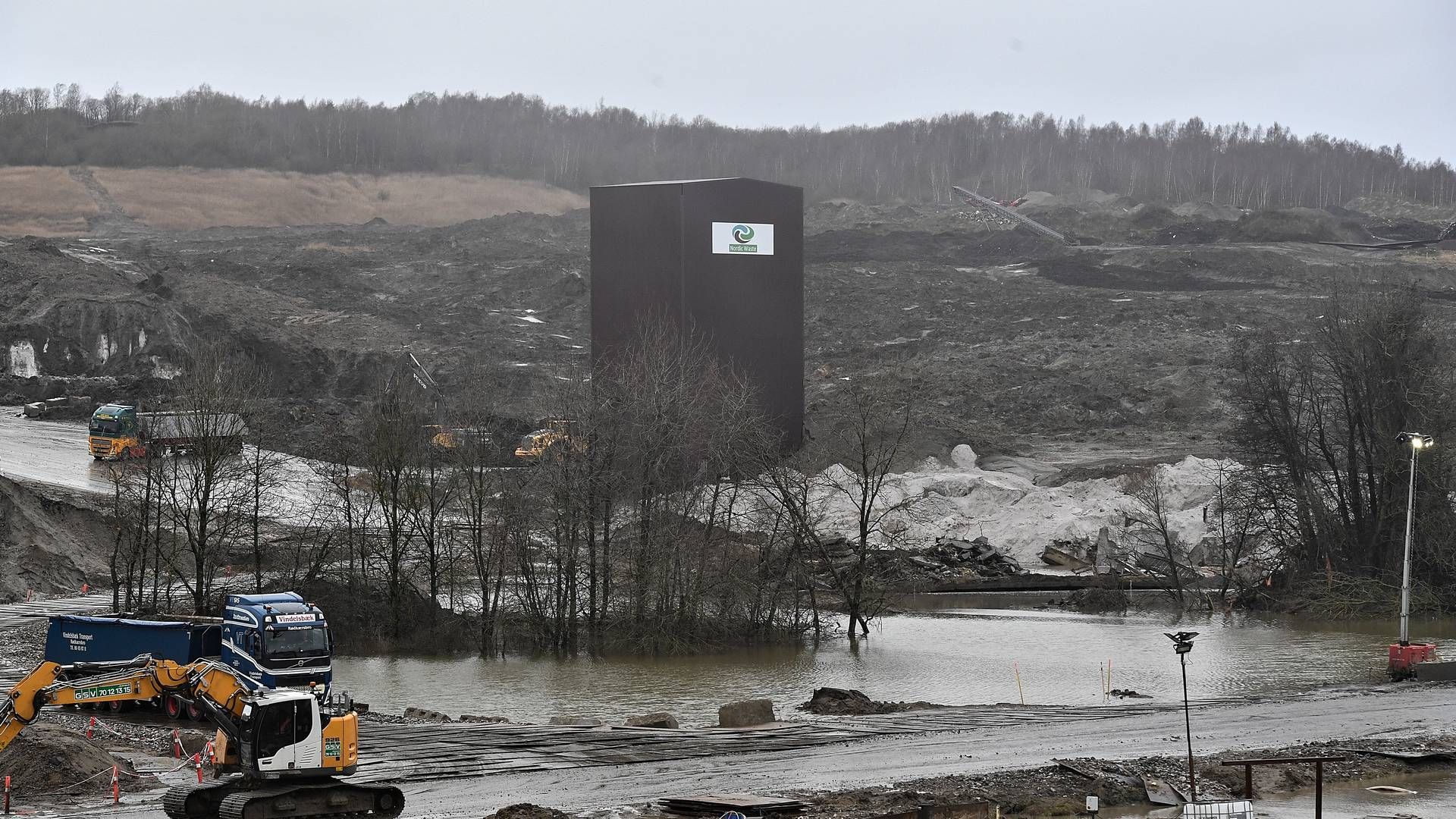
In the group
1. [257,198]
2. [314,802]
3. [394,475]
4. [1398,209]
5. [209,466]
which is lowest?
[314,802]

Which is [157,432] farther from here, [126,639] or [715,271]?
[715,271]

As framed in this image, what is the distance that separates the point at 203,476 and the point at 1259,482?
119ft

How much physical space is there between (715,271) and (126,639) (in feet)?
121

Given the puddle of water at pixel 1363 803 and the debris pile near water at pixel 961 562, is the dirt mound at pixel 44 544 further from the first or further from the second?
the puddle of water at pixel 1363 803

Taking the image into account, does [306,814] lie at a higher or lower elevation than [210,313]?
lower

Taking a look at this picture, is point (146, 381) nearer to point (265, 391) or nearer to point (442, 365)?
point (265, 391)

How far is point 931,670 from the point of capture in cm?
3816

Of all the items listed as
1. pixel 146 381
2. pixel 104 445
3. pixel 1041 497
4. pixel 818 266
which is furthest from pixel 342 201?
pixel 1041 497

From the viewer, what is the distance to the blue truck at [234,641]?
1062 inches

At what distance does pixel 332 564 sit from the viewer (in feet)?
150

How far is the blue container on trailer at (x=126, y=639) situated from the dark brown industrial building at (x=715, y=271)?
32.1 metres

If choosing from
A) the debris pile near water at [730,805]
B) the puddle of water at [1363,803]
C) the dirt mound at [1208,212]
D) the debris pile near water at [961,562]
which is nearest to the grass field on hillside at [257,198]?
the dirt mound at [1208,212]

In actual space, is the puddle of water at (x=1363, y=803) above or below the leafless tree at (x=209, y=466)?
below

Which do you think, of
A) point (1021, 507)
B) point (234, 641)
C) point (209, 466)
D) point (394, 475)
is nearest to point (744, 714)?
point (234, 641)
